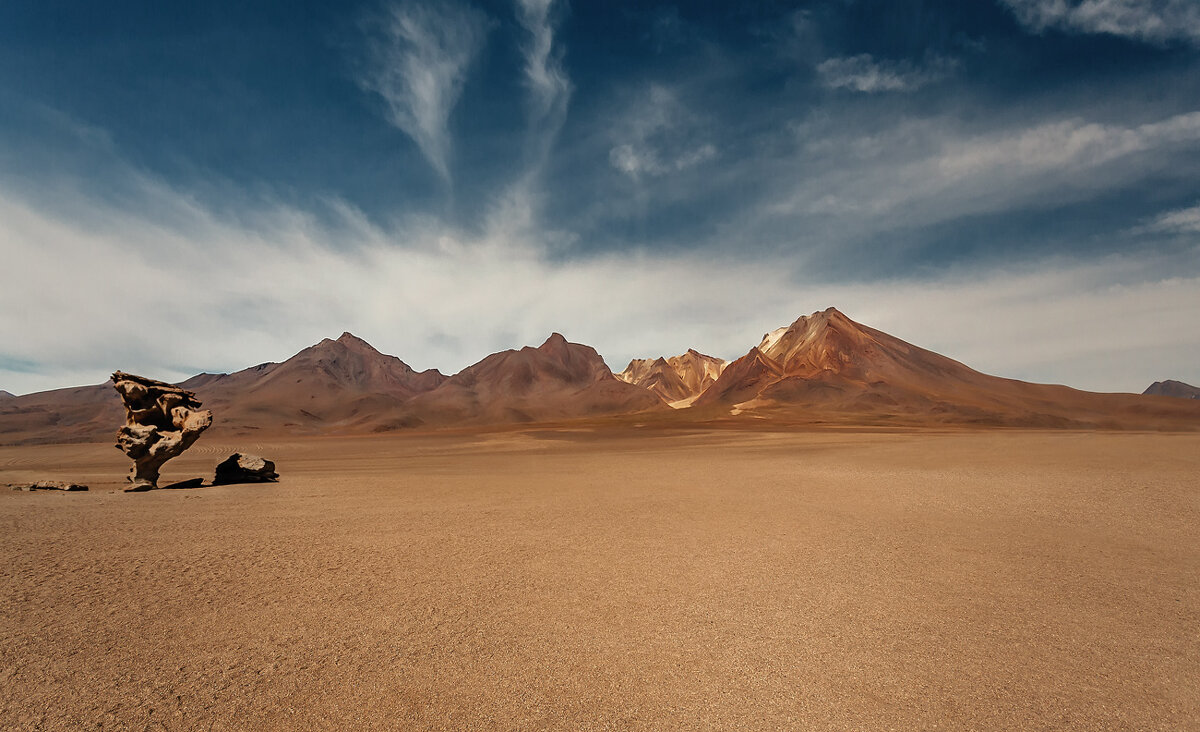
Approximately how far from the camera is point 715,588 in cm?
792

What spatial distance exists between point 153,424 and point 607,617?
79.3 feet

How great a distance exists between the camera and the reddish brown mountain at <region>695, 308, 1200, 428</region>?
363ft

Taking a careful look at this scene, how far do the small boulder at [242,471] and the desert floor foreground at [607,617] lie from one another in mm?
7642

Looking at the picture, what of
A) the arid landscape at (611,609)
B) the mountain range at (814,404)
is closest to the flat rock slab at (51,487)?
the arid landscape at (611,609)

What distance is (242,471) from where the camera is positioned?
2198 cm

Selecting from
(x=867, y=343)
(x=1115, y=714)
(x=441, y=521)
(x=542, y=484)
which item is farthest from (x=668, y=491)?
(x=867, y=343)

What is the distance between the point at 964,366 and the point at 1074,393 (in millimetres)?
34523

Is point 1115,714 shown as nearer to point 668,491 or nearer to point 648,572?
point 648,572

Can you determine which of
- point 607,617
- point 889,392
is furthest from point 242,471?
point 889,392

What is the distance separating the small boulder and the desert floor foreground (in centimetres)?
764

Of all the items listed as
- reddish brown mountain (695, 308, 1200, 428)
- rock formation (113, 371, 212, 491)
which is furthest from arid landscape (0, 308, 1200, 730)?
reddish brown mountain (695, 308, 1200, 428)

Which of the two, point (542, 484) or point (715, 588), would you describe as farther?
point (542, 484)

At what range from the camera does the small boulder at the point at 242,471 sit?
22.0m

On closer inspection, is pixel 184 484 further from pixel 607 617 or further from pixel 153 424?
pixel 607 617
